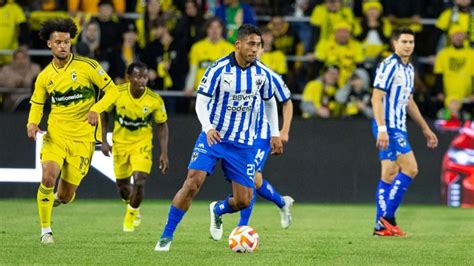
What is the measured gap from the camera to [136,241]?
11.8 metres

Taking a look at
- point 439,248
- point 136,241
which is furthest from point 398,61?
point 136,241

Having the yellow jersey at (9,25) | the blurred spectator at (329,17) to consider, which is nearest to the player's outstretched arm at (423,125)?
the blurred spectator at (329,17)

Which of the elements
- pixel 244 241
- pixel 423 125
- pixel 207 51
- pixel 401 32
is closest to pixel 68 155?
pixel 244 241

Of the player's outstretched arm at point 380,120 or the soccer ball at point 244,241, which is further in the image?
the player's outstretched arm at point 380,120

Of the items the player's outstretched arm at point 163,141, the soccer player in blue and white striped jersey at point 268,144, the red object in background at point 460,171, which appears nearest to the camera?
the soccer player in blue and white striped jersey at point 268,144

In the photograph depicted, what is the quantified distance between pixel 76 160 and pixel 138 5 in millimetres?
9335

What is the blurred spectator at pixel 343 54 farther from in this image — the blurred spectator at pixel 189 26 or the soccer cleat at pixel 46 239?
the soccer cleat at pixel 46 239

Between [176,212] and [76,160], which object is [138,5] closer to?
[76,160]

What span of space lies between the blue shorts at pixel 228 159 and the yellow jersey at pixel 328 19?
30.6ft

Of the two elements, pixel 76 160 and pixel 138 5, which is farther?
pixel 138 5

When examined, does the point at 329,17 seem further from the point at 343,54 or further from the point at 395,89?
the point at 395,89

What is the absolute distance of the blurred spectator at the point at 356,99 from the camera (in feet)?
62.1

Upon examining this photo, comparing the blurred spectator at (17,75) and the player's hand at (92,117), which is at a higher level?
the player's hand at (92,117)

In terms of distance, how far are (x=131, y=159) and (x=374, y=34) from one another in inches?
277
